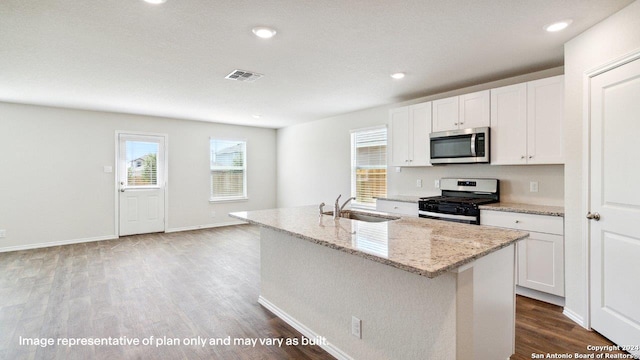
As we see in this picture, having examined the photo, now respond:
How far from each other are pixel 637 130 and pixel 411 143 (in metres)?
2.45

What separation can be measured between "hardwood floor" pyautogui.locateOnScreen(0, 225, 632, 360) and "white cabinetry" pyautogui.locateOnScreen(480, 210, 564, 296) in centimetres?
21

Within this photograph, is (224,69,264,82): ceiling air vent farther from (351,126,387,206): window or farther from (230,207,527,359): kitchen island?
(351,126,387,206): window

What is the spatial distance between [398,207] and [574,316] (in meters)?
2.14

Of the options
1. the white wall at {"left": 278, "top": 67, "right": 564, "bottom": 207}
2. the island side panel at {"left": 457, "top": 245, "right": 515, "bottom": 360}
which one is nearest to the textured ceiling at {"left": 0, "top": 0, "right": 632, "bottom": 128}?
the white wall at {"left": 278, "top": 67, "right": 564, "bottom": 207}

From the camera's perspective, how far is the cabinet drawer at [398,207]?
4.07m

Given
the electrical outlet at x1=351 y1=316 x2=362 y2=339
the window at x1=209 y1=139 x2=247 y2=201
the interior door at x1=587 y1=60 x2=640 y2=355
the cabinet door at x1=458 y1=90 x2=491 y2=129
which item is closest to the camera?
the electrical outlet at x1=351 y1=316 x2=362 y2=339

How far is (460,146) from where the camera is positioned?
148 inches

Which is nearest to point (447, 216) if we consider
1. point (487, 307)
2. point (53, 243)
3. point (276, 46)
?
point (487, 307)

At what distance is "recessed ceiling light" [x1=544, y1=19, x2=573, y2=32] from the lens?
7.72 feet

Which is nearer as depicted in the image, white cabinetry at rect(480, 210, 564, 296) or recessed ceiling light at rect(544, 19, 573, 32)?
recessed ceiling light at rect(544, 19, 573, 32)

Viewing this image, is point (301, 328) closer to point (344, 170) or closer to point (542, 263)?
point (542, 263)

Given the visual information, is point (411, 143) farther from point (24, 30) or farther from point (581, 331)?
point (24, 30)

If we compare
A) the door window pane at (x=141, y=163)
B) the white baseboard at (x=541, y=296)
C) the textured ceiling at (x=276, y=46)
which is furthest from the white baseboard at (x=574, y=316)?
the door window pane at (x=141, y=163)

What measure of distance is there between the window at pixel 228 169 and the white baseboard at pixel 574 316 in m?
6.22
